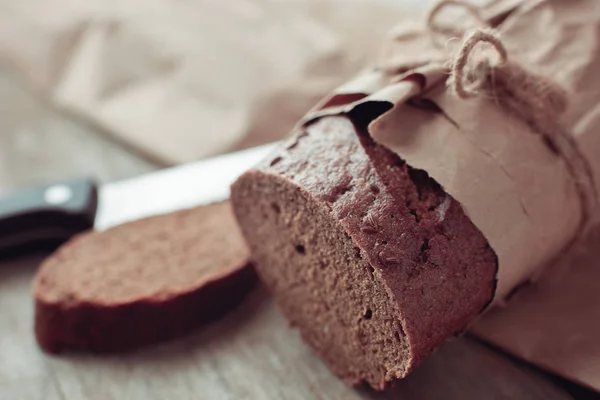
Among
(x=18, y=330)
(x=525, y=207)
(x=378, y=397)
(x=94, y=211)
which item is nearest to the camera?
(x=525, y=207)

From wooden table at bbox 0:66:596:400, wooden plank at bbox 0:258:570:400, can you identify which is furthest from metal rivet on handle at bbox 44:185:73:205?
wooden plank at bbox 0:258:570:400

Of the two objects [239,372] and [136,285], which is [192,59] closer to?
[136,285]

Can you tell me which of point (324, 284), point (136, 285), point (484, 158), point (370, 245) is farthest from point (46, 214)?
point (484, 158)

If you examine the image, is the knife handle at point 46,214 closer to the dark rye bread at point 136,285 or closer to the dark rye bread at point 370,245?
the dark rye bread at point 136,285

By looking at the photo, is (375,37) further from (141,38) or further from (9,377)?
(9,377)

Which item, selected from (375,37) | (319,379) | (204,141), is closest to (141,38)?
(204,141)

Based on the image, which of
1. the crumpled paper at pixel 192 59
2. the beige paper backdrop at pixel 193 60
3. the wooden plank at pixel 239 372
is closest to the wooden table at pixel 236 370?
the wooden plank at pixel 239 372
